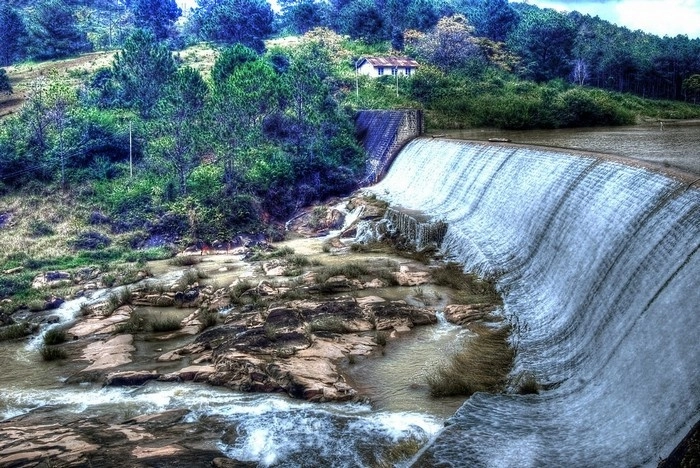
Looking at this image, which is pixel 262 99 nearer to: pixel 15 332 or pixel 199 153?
pixel 199 153

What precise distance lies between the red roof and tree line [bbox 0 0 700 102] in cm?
289

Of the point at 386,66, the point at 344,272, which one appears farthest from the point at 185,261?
the point at 386,66

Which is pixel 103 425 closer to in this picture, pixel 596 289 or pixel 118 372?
pixel 118 372

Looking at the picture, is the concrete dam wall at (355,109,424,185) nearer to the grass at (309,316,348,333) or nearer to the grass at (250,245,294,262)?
the grass at (250,245,294,262)

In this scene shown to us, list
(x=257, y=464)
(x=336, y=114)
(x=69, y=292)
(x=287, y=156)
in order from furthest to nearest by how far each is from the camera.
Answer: (x=336, y=114), (x=287, y=156), (x=69, y=292), (x=257, y=464)

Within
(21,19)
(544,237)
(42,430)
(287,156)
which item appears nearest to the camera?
(42,430)

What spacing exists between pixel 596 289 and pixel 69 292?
54.1ft

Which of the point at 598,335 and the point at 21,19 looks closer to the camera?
the point at 598,335

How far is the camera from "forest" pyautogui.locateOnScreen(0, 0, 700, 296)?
30.7m

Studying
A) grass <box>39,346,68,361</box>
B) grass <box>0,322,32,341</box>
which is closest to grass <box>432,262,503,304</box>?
grass <box>39,346,68,361</box>

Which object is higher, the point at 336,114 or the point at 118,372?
the point at 336,114

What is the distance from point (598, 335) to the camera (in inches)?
452

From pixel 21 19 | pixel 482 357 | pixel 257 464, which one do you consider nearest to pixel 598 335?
pixel 482 357

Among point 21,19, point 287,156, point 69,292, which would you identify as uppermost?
point 21,19
